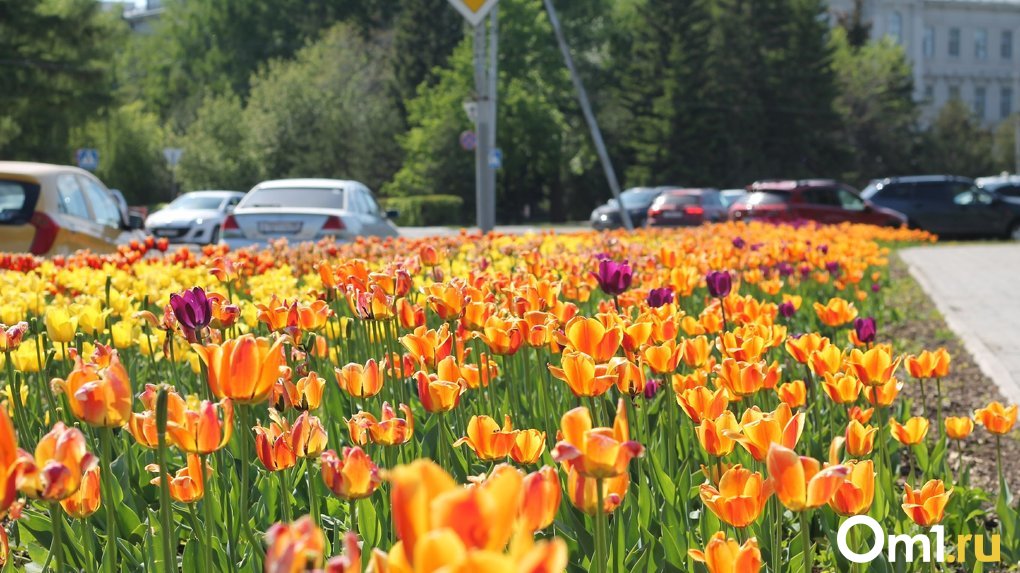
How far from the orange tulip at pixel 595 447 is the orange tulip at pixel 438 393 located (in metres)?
0.83

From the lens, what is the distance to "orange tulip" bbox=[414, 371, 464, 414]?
239cm

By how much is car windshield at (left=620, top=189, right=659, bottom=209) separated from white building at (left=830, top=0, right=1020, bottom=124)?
197ft

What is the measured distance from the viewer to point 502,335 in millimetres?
2822

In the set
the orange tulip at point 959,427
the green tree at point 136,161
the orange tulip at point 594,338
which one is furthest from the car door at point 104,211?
the green tree at point 136,161

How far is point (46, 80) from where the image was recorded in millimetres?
36812

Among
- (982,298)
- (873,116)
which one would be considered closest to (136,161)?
(873,116)

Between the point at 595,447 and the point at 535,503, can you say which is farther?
the point at 595,447

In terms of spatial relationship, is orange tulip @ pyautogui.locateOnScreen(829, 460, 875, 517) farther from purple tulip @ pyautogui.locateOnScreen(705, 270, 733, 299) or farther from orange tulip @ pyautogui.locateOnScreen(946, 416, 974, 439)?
purple tulip @ pyautogui.locateOnScreen(705, 270, 733, 299)

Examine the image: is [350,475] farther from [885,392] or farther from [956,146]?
[956,146]

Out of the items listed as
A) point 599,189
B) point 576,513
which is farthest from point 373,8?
point 576,513

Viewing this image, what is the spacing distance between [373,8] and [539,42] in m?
16.5

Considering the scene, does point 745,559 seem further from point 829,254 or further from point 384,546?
point 829,254

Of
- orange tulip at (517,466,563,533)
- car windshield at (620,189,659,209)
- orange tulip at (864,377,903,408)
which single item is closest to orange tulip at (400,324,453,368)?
orange tulip at (864,377,903,408)

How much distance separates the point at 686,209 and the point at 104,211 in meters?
16.8
